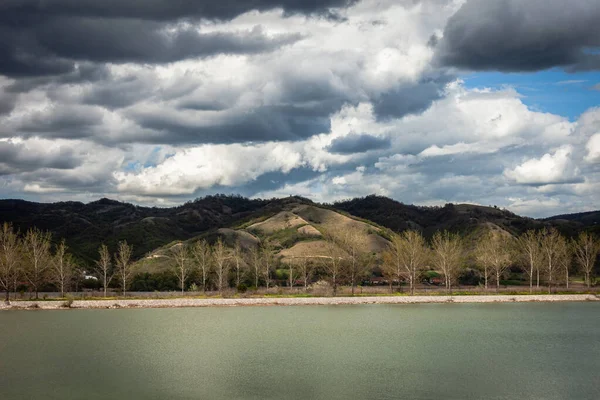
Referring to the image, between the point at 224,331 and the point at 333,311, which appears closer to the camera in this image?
the point at 224,331

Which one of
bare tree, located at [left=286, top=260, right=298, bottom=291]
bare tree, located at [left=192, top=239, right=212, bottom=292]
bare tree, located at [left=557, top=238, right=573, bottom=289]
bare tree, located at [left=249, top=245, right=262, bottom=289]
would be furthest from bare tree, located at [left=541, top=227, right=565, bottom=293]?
bare tree, located at [left=192, top=239, right=212, bottom=292]

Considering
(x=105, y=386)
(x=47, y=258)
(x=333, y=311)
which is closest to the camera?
(x=105, y=386)

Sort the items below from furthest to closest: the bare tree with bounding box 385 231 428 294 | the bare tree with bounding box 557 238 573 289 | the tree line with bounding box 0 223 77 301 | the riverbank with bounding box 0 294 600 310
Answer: the bare tree with bounding box 557 238 573 289, the bare tree with bounding box 385 231 428 294, the tree line with bounding box 0 223 77 301, the riverbank with bounding box 0 294 600 310

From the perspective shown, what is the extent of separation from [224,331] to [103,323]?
15.3 meters

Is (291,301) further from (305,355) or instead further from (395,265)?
(305,355)

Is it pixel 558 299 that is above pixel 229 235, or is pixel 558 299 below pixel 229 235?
below

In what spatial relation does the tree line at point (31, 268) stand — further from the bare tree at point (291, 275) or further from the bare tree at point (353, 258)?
the bare tree at point (353, 258)

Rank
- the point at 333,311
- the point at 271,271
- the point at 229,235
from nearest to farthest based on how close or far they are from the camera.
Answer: the point at 333,311 < the point at 271,271 < the point at 229,235

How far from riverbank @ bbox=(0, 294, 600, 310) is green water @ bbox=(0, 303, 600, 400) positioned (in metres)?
9.92

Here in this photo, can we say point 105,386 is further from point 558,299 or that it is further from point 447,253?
point 447,253

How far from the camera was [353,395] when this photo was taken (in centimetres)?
3203

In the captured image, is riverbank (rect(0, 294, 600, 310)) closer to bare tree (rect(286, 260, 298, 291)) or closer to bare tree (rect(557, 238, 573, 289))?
bare tree (rect(286, 260, 298, 291))

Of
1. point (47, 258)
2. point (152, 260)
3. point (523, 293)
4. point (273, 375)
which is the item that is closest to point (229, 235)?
point (152, 260)

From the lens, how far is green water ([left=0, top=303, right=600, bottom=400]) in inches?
1324
